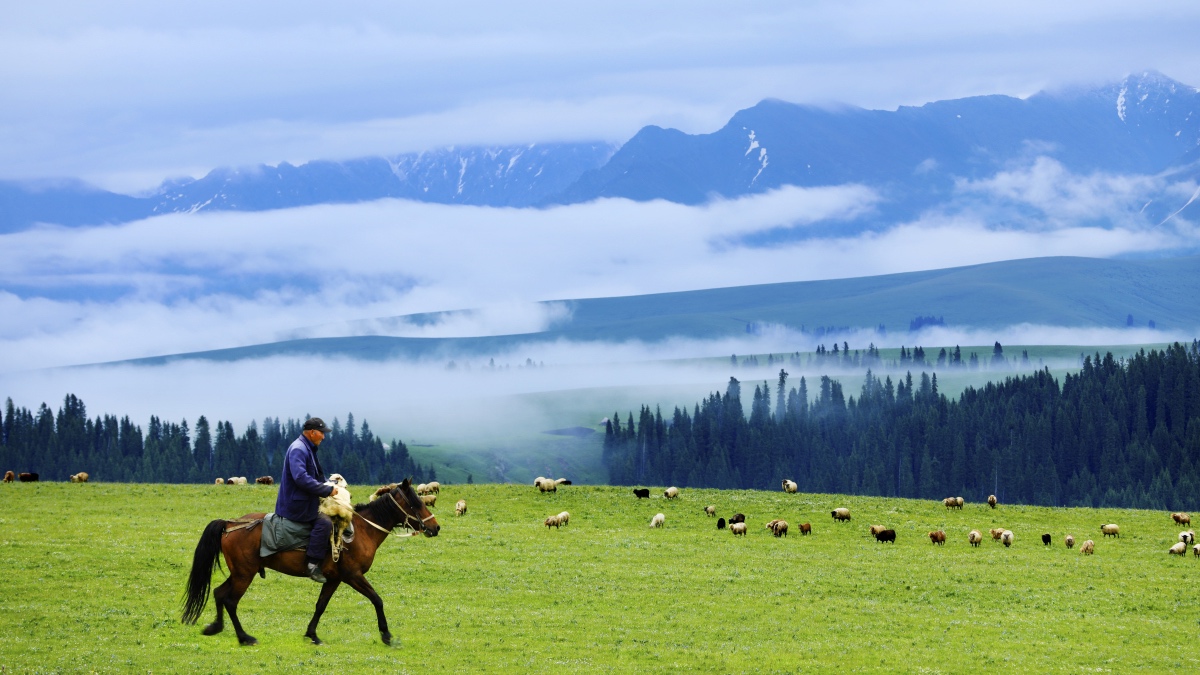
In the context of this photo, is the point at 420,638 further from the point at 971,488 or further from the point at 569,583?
the point at 971,488

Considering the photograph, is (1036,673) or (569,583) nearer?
(1036,673)

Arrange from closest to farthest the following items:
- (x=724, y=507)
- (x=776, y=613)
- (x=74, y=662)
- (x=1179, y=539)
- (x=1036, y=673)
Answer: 1. (x=74, y=662)
2. (x=1036, y=673)
3. (x=776, y=613)
4. (x=1179, y=539)
5. (x=724, y=507)

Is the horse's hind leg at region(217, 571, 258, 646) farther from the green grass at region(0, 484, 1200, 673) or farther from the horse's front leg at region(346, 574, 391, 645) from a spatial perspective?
the horse's front leg at region(346, 574, 391, 645)

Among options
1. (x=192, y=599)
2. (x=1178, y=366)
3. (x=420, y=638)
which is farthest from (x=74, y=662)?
(x=1178, y=366)

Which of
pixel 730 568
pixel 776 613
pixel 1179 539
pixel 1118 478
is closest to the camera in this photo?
pixel 776 613

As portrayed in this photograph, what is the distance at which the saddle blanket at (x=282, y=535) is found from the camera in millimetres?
30234

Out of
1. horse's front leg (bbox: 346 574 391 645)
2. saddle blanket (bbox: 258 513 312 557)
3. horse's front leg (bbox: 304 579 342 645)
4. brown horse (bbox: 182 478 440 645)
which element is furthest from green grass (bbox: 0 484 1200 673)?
saddle blanket (bbox: 258 513 312 557)

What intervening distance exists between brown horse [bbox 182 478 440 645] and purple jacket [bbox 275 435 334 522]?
0.96 m

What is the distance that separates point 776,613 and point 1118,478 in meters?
164

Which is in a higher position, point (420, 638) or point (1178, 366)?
point (1178, 366)

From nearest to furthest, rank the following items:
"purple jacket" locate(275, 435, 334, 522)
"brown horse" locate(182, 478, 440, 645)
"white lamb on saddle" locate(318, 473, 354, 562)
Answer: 1. "purple jacket" locate(275, 435, 334, 522)
2. "white lamb on saddle" locate(318, 473, 354, 562)
3. "brown horse" locate(182, 478, 440, 645)

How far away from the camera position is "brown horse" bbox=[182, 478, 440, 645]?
30484 millimetres

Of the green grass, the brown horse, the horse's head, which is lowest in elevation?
the green grass

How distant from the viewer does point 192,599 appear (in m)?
31.0
